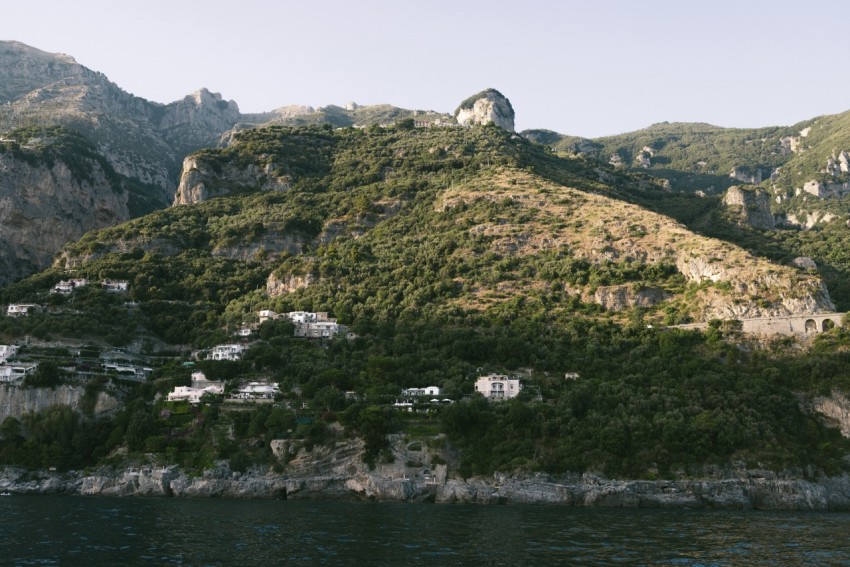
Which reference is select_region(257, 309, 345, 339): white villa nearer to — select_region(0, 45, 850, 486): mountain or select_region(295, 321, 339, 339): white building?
select_region(295, 321, 339, 339): white building

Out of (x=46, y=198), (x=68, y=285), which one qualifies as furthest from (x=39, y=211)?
(x=68, y=285)

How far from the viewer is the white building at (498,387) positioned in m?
78.4

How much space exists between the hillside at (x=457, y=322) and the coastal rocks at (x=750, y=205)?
32301mm

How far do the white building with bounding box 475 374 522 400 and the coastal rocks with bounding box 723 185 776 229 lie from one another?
3609 inches

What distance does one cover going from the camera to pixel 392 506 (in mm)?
61156

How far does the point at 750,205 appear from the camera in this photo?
6152 inches

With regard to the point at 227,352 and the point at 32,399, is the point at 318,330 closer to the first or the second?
the point at 227,352

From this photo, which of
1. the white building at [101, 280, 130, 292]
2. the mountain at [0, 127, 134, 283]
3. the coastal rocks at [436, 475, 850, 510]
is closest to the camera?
the coastal rocks at [436, 475, 850, 510]

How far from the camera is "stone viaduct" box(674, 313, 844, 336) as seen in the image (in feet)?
282

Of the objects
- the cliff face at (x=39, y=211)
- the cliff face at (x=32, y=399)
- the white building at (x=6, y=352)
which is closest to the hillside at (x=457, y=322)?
the cliff face at (x=32, y=399)

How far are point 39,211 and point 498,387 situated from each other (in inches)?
4117

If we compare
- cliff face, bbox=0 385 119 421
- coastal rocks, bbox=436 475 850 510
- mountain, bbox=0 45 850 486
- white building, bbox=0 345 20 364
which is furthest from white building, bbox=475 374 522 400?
white building, bbox=0 345 20 364

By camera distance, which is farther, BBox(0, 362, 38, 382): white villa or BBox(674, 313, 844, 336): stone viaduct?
BBox(674, 313, 844, 336): stone viaduct

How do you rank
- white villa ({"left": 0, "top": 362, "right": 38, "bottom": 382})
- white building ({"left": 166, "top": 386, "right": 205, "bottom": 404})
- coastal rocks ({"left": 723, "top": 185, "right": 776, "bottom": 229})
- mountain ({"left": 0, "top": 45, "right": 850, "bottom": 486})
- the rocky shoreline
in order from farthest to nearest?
coastal rocks ({"left": 723, "top": 185, "right": 776, "bottom": 229})
white building ({"left": 166, "top": 386, "right": 205, "bottom": 404})
white villa ({"left": 0, "top": 362, "right": 38, "bottom": 382})
mountain ({"left": 0, "top": 45, "right": 850, "bottom": 486})
the rocky shoreline
